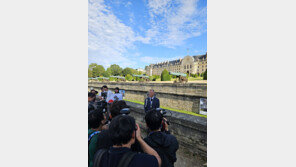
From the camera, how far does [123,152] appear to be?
106 centimetres

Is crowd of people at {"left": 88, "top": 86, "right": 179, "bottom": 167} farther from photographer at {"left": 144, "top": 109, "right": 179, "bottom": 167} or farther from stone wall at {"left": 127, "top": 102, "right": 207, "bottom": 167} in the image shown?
stone wall at {"left": 127, "top": 102, "right": 207, "bottom": 167}

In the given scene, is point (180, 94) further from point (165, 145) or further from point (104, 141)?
point (104, 141)

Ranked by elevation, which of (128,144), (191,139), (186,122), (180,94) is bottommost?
(191,139)

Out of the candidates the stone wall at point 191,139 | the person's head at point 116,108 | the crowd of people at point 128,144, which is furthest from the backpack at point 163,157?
the stone wall at point 191,139

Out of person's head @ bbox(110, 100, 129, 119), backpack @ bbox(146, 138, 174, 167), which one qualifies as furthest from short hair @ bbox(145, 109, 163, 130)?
person's head @ bbox(110, 100, 129, 119)

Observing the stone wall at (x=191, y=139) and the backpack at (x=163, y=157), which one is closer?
the backpack at (x=163, y=157)

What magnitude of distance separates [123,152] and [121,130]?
18 centimetres

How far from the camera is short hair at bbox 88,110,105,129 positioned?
1.64 m

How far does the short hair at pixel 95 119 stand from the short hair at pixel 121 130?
61cm

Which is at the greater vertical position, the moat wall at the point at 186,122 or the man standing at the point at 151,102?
the man standing at the point at 151,102

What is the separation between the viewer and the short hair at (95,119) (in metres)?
1.64

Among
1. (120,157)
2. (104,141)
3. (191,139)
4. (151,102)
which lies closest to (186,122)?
(191,139)

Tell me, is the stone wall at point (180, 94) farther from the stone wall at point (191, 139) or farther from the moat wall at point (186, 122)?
the stone wall at point (191, 139)
